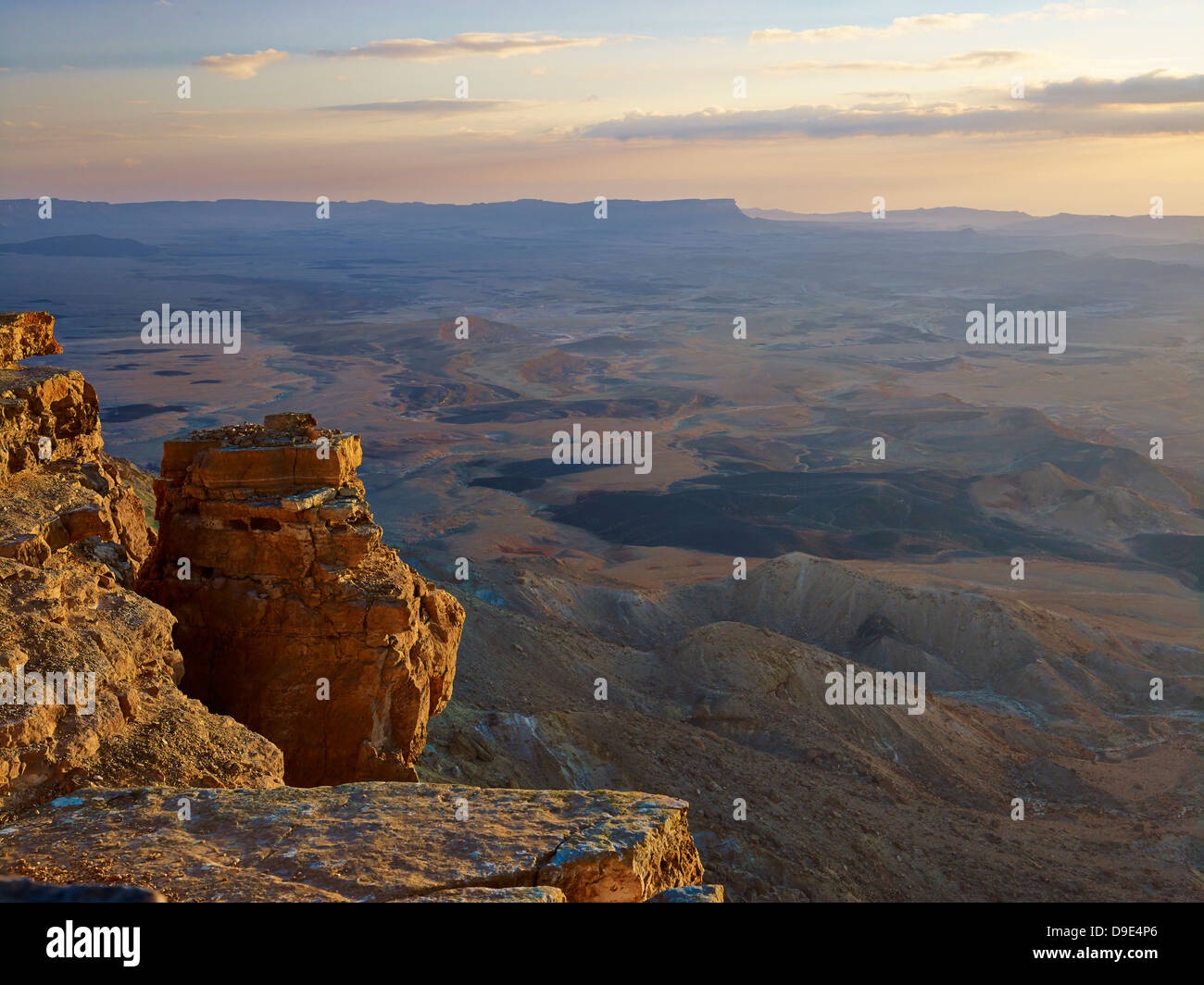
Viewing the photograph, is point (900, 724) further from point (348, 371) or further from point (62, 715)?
point (348, 371)

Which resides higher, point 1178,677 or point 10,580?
point 10,580

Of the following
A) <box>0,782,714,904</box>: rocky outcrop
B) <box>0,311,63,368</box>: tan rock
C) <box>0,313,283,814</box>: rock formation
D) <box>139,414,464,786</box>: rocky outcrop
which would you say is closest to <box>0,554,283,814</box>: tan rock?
<box>0,313,283,814</box>: rock formation

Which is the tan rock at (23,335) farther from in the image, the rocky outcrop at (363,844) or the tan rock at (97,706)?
the rocky outcrop at (363,844)

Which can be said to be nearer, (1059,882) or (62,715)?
(62,715)

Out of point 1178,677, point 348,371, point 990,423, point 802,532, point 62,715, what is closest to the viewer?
point 62,715

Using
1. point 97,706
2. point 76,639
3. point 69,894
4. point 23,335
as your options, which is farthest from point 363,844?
point 23,335

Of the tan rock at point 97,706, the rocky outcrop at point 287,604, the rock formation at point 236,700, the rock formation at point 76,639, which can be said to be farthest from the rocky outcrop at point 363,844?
the rocky outcrop at point 287,604
